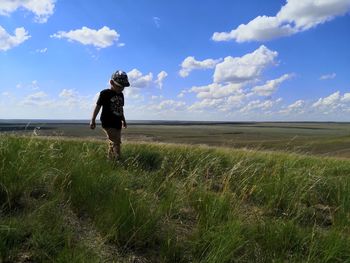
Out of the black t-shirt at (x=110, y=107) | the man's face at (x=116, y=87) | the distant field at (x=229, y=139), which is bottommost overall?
the distant field at (x=229, y=139)

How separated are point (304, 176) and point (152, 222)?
3440mm

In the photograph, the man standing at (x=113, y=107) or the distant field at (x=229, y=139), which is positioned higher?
the man standing at (x=113, y=107)

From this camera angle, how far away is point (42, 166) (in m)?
5.47

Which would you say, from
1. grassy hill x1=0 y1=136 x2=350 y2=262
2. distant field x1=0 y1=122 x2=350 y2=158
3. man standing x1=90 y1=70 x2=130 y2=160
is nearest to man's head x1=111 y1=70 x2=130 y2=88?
Answer: man standing x1=90 y1=70 x2=130 y2=160

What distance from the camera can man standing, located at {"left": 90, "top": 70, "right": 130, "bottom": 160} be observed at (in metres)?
9.13

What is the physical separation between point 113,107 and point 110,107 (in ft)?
0.20

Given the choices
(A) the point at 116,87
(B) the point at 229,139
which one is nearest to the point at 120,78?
(A) the point at 116,87

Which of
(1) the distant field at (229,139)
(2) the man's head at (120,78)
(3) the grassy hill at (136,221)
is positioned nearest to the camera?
(3) the grassy hill at (136,221)

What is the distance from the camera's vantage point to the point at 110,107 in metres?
9.27

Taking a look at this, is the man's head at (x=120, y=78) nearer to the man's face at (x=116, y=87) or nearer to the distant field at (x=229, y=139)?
the man's face at (x=116, y=87)

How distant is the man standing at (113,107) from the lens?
9133 millimetres

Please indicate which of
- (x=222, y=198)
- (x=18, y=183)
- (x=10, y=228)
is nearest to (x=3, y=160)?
(x=18, y=183)

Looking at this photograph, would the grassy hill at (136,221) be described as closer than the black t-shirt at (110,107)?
Yes

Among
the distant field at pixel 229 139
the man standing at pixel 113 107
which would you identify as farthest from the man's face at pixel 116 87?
the distant field at pixel 229 139
